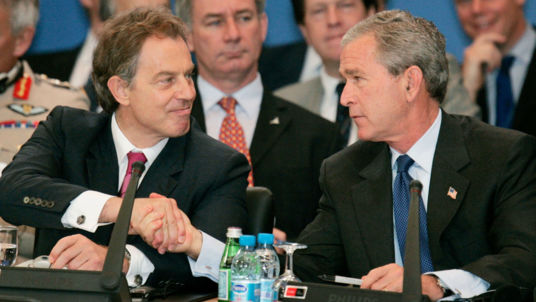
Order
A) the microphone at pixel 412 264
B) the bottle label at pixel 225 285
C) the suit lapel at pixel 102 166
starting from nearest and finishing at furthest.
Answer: the microphone at pixel 412 264 → the bottle label at pixel 225 285 → the suit lapel at pixel 102 166

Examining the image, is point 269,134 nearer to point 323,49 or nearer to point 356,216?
point 323,49

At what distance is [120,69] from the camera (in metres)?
3.29

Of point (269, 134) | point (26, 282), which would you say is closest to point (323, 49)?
point (269, 134)

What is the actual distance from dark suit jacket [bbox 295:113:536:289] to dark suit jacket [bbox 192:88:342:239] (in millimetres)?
1113

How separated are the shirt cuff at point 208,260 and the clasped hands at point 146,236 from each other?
2cm

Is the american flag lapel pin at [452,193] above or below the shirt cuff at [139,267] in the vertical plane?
above

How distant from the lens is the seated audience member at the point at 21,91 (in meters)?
4.26

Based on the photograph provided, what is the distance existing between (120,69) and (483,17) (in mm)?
2367

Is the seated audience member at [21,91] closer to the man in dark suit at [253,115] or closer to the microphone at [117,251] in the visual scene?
the man in dark suit at [253,115]

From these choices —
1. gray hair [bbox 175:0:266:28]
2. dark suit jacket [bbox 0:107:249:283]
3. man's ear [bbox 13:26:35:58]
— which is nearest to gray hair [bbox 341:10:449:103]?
dark suit jacket [bbox 0:107:249:283]

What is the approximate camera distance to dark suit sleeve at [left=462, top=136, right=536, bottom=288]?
2.58 metres

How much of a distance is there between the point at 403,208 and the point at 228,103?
184 cm

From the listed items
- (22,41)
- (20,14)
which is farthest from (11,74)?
(20,14)

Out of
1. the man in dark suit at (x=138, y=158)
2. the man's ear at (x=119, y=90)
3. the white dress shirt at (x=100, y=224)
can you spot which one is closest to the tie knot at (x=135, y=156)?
the man in dark suit at (x=138, y=158)
